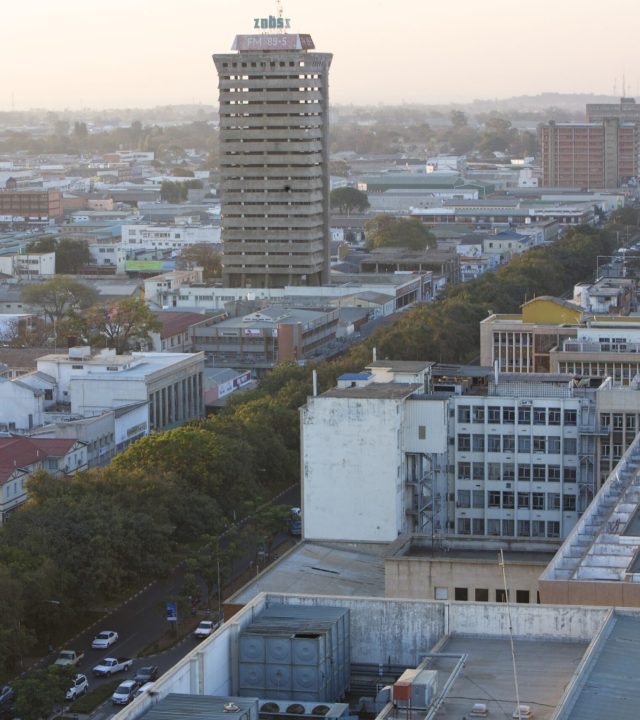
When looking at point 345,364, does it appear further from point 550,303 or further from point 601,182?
point 601,182

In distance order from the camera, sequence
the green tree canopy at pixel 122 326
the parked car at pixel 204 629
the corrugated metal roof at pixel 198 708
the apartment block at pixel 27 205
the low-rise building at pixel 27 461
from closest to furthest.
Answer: the corrugated metal roof at pixel 198 708
the parked car at pixel 204 629
the low-rise building at pixel 27 461
the green tree canopy at pixel 122 326
the apartment block at pixel 27 205

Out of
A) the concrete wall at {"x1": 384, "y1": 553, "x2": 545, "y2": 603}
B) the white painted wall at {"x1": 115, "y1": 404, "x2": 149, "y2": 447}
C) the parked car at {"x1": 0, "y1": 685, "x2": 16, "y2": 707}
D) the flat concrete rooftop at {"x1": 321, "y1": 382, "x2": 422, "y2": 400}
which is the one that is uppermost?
the flat concrete rooftop at {"x1": 321, "y1": 382, "x2": 422, "y2": 400}

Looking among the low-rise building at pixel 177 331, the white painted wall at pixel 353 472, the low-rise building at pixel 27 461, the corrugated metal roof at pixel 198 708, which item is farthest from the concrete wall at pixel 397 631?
the low-rise building at pixel 177 331

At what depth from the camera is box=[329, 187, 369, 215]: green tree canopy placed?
111 metres

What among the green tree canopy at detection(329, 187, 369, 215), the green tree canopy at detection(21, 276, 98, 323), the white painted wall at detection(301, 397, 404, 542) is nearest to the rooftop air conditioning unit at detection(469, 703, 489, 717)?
the white painted wall at detection(301, 397, 404, 542)

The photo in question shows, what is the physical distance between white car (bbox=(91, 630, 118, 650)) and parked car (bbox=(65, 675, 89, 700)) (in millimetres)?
1682

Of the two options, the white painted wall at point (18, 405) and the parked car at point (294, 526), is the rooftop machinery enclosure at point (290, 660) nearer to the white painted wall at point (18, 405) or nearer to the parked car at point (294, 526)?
the parked car at point (294, 526)

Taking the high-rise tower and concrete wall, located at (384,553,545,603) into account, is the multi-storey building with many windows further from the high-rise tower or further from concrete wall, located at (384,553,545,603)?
the high-rise tower

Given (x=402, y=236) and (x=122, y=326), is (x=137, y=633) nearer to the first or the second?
(x=122, y=326)

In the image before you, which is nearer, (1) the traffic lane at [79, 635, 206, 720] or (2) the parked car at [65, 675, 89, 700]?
(1) the traffic lane at [79, 635, 206, 720]

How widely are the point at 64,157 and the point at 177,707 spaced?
175m

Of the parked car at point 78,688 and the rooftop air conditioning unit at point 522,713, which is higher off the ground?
the rooftop air conditioning unit at point 522,713

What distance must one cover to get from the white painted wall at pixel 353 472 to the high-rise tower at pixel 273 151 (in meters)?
39.9

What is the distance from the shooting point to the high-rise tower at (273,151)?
6531 centimetres
